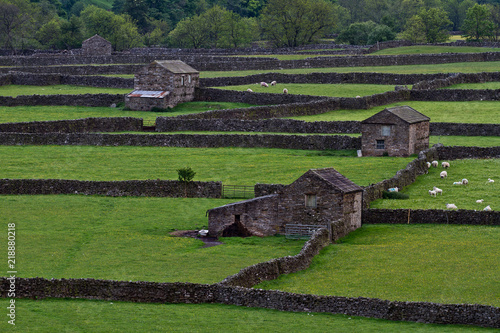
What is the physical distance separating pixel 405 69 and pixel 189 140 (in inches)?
1438

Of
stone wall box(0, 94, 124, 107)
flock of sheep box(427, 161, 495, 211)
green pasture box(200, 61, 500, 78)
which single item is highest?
green pasture box(200, 61, 500, 78)

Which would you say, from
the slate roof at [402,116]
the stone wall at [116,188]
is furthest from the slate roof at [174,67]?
the stone wall at [116,188]

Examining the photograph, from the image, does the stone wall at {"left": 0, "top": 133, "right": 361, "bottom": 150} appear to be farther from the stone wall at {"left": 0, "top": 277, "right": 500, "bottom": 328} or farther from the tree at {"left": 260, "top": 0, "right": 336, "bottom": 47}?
the tree at {"left": 260, "top": 0, "right": 336, "bottom": 47}

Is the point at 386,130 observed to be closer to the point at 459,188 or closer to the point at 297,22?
the point at 459,188

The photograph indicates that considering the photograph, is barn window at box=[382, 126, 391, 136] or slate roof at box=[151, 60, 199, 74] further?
slate roof at box=[151, 60, 199, 74]

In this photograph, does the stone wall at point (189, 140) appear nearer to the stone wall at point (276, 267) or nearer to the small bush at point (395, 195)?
the small bush at point (395, 195)

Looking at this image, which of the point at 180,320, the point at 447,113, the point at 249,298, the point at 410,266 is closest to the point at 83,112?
the point at 447,113

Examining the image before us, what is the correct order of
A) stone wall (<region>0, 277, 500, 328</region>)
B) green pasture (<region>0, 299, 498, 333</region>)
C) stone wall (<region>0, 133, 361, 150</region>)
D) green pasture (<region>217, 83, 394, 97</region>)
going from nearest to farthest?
green pasture (<region>0, 299, 498, 333</region>) < stone wall (<region>0, 277, 500, 328</region>) < stone wall (<region>0, 133, 361, 150</region>) < green pasture (<region>217, 83, 394, 97</region>)

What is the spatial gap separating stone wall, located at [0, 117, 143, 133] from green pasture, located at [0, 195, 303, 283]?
58.6 feet

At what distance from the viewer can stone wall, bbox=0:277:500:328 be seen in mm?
28703

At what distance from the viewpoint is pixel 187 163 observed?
5781 centimetres

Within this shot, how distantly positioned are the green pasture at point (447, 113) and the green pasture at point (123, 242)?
2429 centimetres

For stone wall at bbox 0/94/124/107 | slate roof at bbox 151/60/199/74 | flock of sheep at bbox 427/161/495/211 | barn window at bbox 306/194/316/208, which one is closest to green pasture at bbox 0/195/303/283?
barn window at bbox 306/194/316/208

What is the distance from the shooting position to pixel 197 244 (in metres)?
41.8
